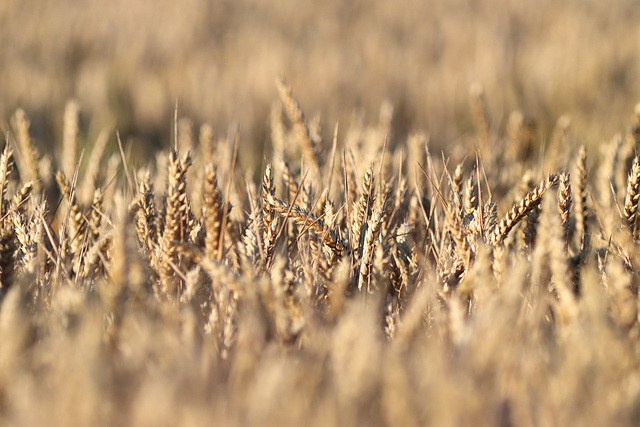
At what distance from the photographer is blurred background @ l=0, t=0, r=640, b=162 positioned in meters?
3.30

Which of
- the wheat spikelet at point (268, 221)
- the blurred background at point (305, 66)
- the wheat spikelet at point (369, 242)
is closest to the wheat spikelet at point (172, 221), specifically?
the wheat spikelet at point (268, 221)

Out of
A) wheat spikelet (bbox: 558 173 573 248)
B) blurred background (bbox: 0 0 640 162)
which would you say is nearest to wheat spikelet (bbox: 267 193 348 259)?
wheat spikelet (bbox: 558 173 573 248)

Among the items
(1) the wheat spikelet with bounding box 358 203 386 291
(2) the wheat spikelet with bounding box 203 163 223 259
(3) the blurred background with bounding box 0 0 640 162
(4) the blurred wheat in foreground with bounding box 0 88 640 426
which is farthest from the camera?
(3) the blurred background with bounding box 0 0 640 162

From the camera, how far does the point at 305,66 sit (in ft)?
12.3

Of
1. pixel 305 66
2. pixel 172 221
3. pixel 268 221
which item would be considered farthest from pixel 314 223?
pixel 305 66

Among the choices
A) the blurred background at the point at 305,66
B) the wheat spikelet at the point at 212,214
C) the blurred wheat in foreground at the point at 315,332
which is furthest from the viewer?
the blurred background at the point at 305,66

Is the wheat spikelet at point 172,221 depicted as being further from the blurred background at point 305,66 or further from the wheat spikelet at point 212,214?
the blurred background at point 305,66

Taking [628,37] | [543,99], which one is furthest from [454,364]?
[628,37]

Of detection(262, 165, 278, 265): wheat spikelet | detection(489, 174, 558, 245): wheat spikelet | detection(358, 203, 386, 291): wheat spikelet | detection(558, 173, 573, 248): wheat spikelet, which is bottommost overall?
detection(262, 165, 278, 265): wheat spikelet

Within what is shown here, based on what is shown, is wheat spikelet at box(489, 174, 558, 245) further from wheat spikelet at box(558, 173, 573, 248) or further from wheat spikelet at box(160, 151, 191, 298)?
wheat spikelet at box(160, 151, 191, 298)

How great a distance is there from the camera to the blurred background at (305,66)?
10.8 feet

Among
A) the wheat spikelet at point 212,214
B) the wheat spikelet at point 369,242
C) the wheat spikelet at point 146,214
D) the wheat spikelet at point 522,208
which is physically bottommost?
the wheat spikelet at point 146,214

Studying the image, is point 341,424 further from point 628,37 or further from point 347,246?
point 628,37

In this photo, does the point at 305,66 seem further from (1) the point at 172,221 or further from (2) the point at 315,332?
(2) the point at 315,332
